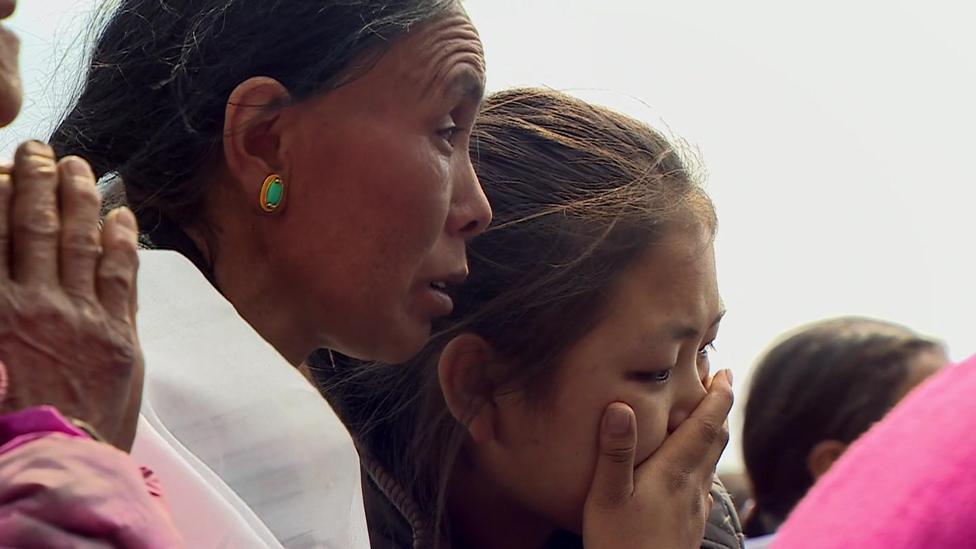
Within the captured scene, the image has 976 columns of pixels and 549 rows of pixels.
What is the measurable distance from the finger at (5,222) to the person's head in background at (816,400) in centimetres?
262

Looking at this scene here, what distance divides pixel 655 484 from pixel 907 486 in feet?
5.56

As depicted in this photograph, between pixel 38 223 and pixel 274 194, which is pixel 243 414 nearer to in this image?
pixel 274 194

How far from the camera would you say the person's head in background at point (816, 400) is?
3.71m

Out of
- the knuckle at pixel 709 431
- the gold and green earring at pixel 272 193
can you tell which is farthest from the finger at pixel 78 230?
the knuckle at pixel 709 431

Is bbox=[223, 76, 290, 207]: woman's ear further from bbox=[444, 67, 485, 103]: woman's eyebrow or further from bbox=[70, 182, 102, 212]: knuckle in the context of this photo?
bbox=[70, 182, 102, 212]: knuckle

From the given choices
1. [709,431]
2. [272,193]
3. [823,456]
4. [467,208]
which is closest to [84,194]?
[272,193]

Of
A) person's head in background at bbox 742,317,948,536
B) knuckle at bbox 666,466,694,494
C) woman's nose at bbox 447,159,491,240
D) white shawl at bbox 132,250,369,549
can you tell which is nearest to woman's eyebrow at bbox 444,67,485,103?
woman's nose at bbox 447,159,491,240

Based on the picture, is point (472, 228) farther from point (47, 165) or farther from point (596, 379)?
point (47, 165)

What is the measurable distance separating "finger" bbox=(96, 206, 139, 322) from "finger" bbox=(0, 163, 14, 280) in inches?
3.7

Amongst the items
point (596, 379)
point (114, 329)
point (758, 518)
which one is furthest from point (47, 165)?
point (758, 518)

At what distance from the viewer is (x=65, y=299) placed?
1.46 metres

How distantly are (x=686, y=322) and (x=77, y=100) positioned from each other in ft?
3.47

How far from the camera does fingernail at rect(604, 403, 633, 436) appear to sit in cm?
244

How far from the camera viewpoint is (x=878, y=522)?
2.69 feet
